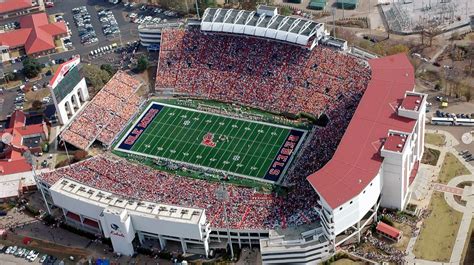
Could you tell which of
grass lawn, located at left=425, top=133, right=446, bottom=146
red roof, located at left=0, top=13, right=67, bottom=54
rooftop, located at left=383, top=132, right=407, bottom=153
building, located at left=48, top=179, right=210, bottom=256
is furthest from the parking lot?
rooftop, located at left=383, top=132, right=407, bottom=153

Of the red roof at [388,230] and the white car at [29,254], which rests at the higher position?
the red roof at [388,230]

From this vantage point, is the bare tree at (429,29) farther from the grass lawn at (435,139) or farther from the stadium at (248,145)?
the grass lawn at (435,139)

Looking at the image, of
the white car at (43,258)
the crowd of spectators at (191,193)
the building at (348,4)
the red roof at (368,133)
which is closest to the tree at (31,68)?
the crowd of spectators at (191,193)

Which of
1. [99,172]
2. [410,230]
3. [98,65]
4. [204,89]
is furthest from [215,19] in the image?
[410,230]

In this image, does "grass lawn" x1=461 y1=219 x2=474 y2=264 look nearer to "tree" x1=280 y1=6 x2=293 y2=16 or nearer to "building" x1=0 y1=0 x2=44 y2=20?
"tree" x1=280 y1=6 x2=293 y2=16

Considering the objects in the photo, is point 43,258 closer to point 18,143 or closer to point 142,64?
point 18,143
